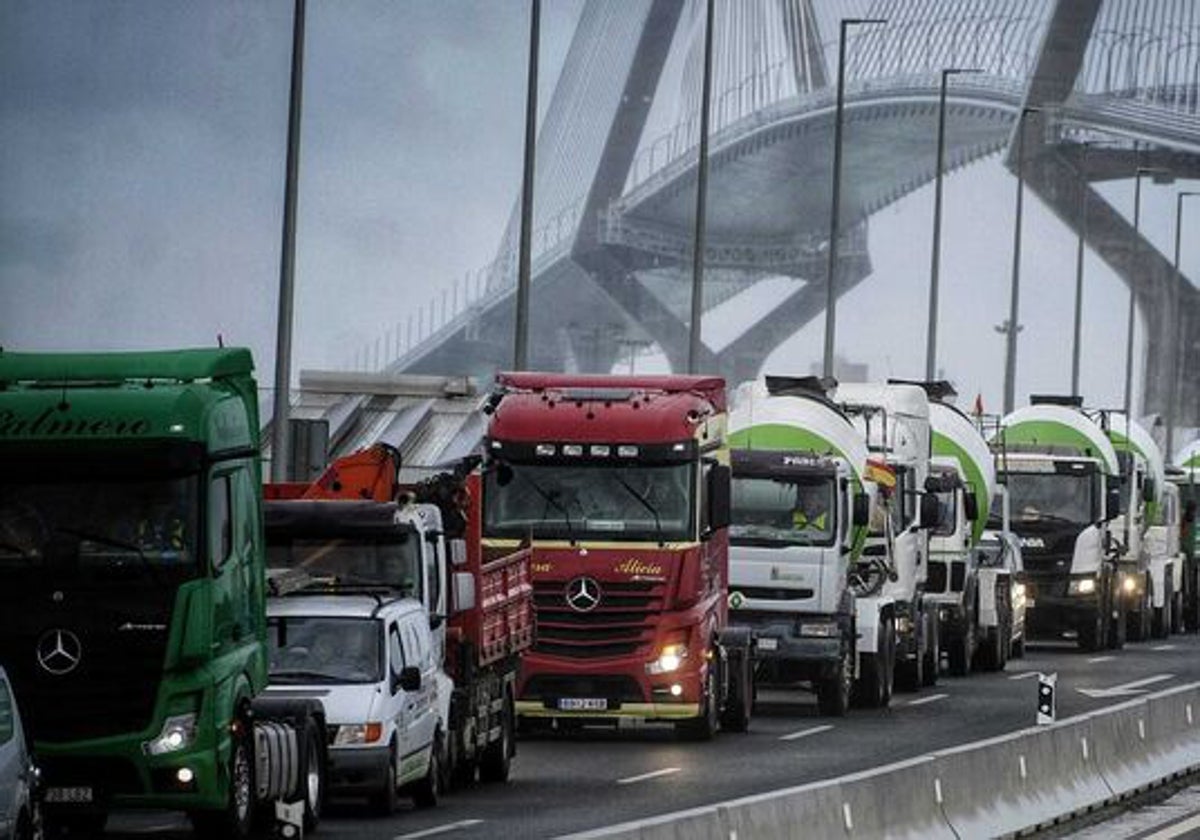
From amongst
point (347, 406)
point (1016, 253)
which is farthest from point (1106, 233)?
point (347, 406)

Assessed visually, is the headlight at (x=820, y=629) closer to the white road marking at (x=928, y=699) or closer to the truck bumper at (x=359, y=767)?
the white road marking at (x=928, y=699)

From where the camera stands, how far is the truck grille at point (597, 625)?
3231 centimetres

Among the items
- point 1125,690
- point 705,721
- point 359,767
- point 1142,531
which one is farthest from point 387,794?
point 1142,531

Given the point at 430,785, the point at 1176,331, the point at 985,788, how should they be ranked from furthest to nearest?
the point at 1176,331 < the point at 430,785 < the point at 985,788

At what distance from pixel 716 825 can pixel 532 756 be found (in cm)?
1649

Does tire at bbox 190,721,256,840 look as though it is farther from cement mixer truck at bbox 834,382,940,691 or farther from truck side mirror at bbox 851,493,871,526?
cement mixer truck at bbox 834,382,940,691

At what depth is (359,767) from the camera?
79.0 feet

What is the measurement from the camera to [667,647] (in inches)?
1271

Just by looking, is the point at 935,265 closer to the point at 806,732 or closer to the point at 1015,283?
the point at 1015,283

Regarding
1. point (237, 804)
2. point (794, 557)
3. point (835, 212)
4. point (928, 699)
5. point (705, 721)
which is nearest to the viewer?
point (237, 804)

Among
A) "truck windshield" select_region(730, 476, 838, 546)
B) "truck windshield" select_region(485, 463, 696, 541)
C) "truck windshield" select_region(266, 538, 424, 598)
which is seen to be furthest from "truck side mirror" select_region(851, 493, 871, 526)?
"truck windshield" select_region(266, 538, 424, 598)

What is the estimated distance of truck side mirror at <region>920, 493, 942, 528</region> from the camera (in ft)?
138

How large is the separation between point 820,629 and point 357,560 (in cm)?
1103

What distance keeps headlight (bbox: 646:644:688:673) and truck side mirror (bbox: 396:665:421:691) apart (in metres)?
7.84
